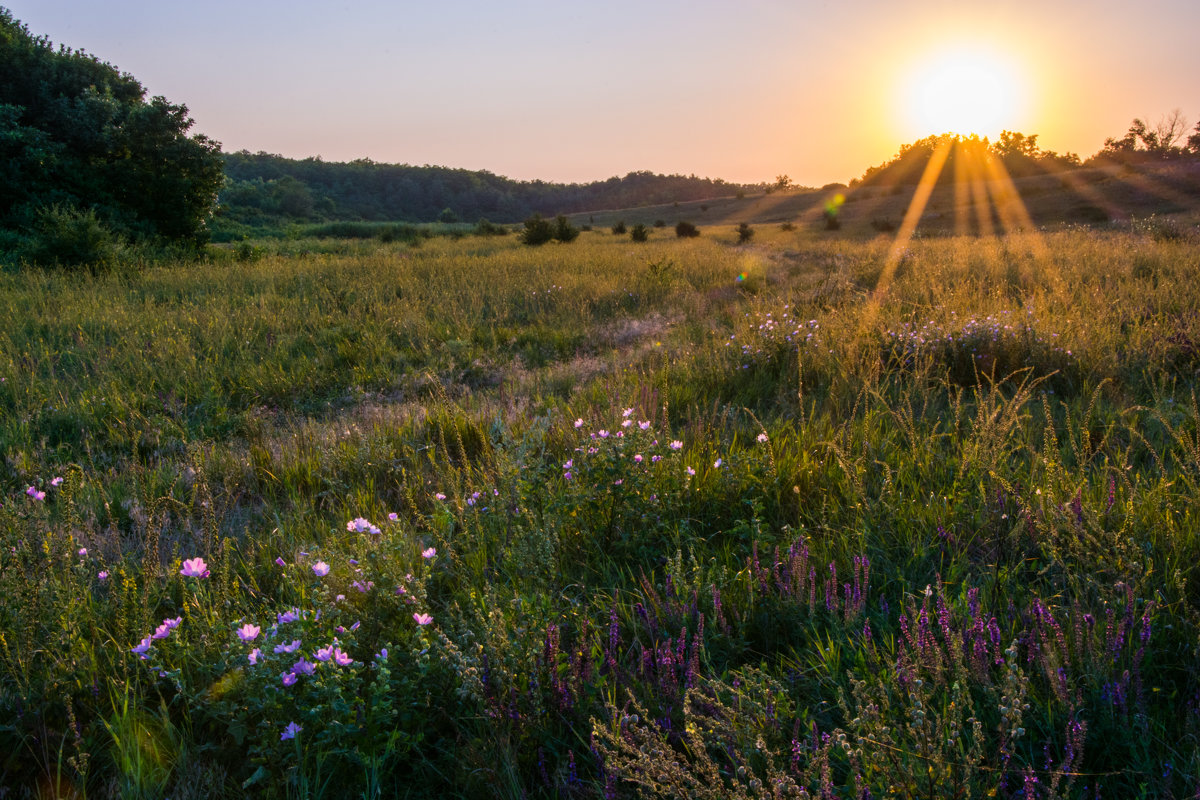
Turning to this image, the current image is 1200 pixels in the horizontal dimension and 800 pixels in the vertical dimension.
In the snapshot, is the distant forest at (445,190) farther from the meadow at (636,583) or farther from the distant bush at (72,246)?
the meadow at (636,583)

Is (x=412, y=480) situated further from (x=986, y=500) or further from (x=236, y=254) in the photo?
(x=236, y=254)

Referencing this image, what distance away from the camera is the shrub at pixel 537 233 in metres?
25.9

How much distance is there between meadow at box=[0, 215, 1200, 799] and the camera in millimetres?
1443

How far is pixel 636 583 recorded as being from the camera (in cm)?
224

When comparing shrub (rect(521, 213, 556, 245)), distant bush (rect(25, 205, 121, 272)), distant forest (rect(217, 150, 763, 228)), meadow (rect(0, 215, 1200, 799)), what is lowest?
meadow (rect(0, 215, 1200, 799))

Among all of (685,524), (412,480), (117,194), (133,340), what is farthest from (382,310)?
(117,194)

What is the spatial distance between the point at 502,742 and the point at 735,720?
22.5 inches

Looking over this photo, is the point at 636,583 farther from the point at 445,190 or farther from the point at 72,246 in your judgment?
the point at 445,190

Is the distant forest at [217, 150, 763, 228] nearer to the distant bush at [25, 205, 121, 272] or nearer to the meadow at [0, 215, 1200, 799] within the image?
the distant bush at [25, 205, 121, 272]

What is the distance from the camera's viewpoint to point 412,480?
336 centimetres

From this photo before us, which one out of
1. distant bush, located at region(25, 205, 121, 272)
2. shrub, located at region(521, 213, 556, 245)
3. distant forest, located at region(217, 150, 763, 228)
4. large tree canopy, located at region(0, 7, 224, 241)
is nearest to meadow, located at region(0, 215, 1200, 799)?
distant bush, located at region(25, 205, 121, 272)

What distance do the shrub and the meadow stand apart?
2143 centimetres

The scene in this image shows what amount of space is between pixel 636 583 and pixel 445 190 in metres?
108

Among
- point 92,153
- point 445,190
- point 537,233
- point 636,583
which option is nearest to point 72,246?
point 92,153
